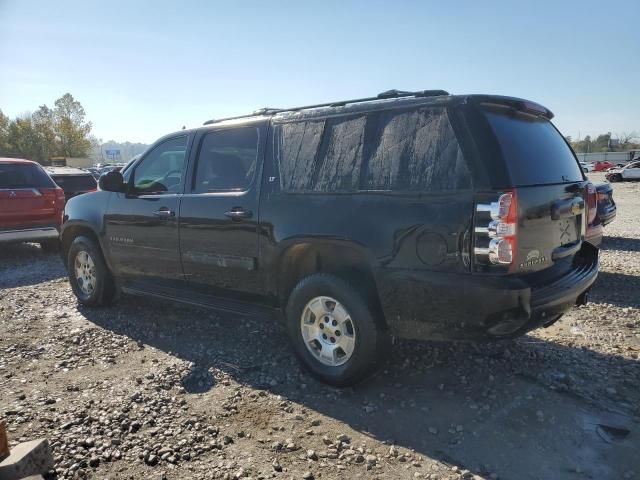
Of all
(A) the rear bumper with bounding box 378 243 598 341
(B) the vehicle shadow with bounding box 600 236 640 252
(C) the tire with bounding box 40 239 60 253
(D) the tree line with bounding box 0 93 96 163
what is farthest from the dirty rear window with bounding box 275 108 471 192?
(D) the tree line with bounding box 0 93 96 163

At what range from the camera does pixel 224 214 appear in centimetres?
408

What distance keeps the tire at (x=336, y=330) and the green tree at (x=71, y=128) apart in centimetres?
7262

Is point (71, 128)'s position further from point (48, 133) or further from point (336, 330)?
point (336, 330)

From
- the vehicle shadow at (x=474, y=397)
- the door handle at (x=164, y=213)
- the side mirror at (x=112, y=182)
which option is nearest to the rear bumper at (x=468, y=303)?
the vehicle shadow at (x=474, y=397)

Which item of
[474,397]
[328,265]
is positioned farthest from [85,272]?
[474,397]

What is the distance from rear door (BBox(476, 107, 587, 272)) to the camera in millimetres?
2955

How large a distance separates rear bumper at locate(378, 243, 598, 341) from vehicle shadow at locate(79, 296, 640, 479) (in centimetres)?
56

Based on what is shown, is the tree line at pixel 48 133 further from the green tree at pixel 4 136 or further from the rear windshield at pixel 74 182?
the rear windshield at pixel 74 182

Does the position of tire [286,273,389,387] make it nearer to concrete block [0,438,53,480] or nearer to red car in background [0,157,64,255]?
concrete block [0,438,53,480]

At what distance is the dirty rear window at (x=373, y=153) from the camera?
3.07 meters

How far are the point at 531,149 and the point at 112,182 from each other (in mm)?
3827

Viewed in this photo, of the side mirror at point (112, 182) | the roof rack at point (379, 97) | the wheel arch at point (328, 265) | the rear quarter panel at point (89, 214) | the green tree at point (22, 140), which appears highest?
the green tree at point (22, 140)

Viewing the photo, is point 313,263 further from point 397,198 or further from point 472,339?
point 472,339

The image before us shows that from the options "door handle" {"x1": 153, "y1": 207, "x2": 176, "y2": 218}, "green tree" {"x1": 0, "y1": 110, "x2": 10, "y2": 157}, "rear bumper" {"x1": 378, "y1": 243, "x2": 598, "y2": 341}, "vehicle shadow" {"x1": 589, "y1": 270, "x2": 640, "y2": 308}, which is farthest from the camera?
"green tree" {"x1": 0, "y1": 110, "x2": 10, "y2": 157}
